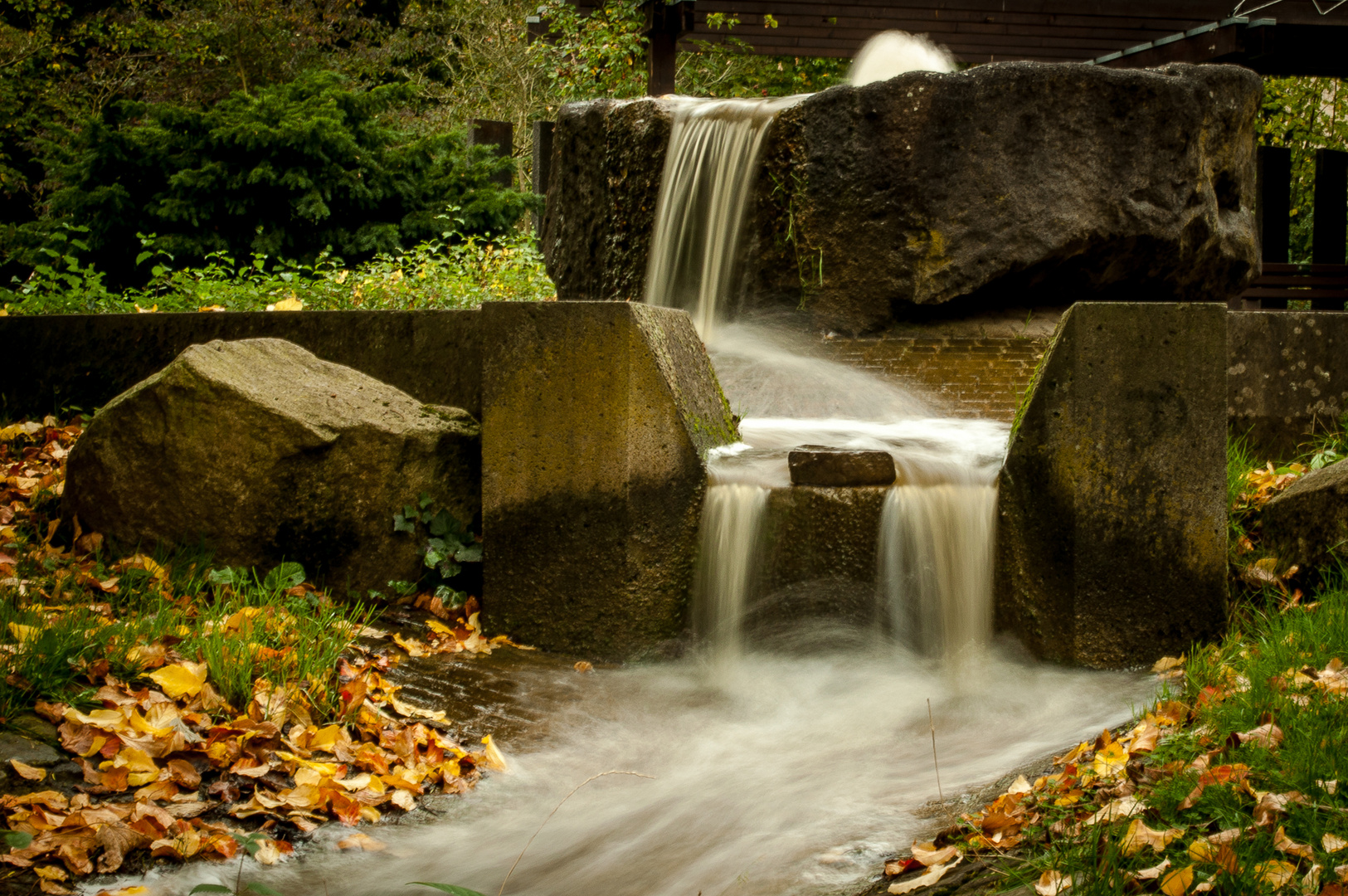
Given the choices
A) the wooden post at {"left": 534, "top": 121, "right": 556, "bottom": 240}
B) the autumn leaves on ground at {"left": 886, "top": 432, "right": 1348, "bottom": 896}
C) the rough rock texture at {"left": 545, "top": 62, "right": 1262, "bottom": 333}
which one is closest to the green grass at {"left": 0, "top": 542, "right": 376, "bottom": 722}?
the autumn leaves on ground at {"left": 886, "top": 432, "right": 1348, "bottom": 896}

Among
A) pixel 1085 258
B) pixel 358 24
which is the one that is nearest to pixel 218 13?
pixel 358 24

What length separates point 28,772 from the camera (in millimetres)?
2686

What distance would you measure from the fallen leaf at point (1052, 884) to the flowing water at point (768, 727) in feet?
1.83

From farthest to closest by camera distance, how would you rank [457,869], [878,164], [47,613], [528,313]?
[878,164] < [528,313] < [47,613] < [457,869]

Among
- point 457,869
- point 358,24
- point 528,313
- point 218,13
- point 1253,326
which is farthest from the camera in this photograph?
point 358,24

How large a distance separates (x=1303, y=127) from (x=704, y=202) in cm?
1487

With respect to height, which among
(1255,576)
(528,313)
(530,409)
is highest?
(528,313)

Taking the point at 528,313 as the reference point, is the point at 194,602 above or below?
below

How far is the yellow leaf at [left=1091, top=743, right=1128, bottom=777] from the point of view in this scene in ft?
8.98

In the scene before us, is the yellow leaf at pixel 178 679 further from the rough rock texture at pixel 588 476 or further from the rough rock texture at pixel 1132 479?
the rough rock texture at pixel 1132 479

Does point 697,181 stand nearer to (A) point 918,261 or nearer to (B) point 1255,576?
(A) point 918,261

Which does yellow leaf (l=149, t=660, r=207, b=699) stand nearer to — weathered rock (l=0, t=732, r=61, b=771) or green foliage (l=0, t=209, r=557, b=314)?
weathered rock (l=0, t=732, r=61, b=771)

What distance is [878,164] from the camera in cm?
607

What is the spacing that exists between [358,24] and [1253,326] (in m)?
13.6
